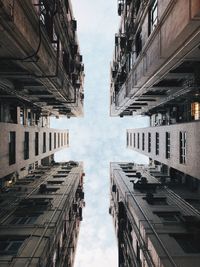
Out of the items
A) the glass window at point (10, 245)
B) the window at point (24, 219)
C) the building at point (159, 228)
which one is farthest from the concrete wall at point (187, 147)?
the window at point (24, 219)

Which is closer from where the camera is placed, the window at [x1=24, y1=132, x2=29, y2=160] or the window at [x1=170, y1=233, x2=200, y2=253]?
the window at [x1=170, y1=233, x2=200, y2=253]

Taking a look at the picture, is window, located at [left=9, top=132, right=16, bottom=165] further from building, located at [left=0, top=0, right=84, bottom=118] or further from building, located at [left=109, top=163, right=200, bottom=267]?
building, located at [left=109, top=163, right=200, bottom=267]

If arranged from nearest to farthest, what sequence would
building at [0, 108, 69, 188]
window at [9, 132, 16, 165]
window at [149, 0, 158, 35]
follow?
window at [149, 0, 158, 35] < building at [0, 108, 69, 188] < window at [9, 132, 16, 165]

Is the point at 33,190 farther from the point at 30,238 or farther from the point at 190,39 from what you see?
the point at 190,39

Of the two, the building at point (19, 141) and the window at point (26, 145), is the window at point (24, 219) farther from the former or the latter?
the window at point (26, 145)

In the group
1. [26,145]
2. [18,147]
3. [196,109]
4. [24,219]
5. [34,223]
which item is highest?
[196,109]

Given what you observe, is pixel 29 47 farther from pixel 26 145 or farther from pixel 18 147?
pixel 26 145

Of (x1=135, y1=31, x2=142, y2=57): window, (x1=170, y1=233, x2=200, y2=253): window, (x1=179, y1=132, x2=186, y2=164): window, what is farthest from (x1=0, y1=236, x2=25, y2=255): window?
(x1=135, y1=31, x2=142, y2=57): window

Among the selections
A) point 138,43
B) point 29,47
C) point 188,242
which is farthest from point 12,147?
point 188,242
